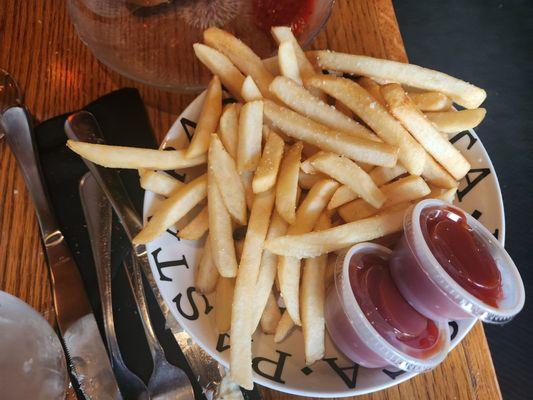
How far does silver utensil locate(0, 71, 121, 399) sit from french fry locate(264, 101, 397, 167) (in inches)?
26.9

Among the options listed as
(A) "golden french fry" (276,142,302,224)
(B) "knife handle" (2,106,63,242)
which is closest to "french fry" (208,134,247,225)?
(A) "golden french fry" (276,142,302,224)

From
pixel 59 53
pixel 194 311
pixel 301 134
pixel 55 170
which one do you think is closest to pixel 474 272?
pixel 301 134

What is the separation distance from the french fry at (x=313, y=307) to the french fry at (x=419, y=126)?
36cm

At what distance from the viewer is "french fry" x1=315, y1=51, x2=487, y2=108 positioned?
3.87 feet

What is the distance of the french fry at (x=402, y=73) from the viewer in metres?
1.18

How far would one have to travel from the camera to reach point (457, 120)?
1155 millimetres

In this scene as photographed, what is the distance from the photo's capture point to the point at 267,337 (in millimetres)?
1158

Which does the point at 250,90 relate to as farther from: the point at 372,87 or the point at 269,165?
the point at 372,87

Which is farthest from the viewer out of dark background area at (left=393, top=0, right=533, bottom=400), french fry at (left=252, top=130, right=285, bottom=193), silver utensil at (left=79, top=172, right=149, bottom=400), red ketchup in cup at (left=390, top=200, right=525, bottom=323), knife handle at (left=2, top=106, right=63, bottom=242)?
dark background area at (left=393, top=0, right=533, bottom=400)

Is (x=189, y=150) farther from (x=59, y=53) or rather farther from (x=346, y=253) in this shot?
(x=59, y=53)

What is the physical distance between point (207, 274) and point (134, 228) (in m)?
0.28

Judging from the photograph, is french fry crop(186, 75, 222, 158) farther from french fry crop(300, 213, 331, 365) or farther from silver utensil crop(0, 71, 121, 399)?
silver utensil crop(0, 71, 121, 399)

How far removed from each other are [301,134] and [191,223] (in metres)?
0.35

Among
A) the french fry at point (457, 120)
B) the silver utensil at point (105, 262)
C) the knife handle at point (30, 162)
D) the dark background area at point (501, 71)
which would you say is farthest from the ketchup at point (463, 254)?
the dark background area at point (501, 71)
